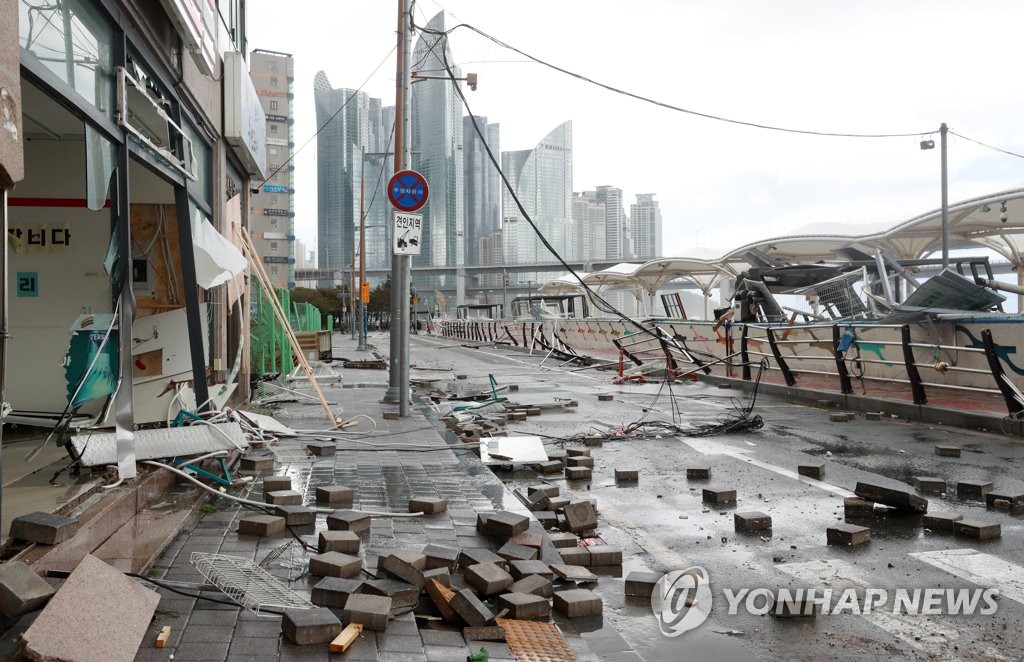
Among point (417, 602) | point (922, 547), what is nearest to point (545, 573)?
point (417, 602)

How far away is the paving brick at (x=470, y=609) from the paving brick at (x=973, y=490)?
498 centimetres

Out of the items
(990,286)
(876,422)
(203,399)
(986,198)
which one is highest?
(986,198)

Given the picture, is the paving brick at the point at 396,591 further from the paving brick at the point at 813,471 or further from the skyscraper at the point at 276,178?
the skyscraper at the point at 276,178

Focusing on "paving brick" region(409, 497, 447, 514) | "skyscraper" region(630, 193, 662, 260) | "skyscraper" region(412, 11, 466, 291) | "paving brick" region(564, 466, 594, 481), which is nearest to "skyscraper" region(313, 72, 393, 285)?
"skyscraper" region(412, 11, 466, 291)

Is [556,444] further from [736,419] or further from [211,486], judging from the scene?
[211,486]

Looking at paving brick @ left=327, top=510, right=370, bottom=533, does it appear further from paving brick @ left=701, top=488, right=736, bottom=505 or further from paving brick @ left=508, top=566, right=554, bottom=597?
paving brick @ left=701, top=488, right=736, bottom=505

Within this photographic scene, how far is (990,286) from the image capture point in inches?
654

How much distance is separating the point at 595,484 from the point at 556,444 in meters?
2.48

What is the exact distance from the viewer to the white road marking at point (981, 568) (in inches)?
180

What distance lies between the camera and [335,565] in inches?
167

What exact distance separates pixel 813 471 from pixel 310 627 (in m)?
5.75

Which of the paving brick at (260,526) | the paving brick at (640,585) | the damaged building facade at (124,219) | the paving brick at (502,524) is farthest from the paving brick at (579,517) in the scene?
the damaged building facade at (124,219)

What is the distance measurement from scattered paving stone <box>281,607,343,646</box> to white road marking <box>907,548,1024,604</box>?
11.7 ft

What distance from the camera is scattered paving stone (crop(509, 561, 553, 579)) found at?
173 inches
